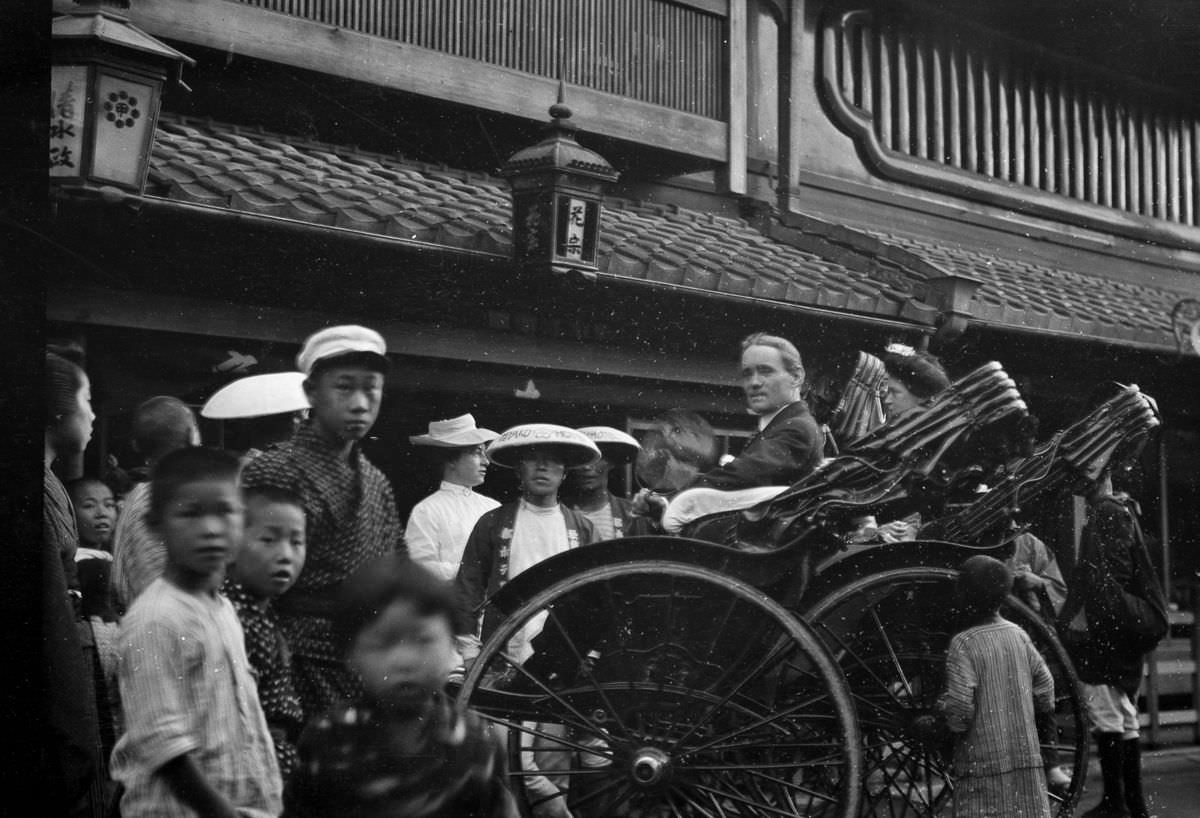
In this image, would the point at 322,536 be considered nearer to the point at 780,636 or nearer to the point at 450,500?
the point at 450,500

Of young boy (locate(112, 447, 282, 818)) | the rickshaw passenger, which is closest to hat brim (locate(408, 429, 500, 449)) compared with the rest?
the rickshaw passenger

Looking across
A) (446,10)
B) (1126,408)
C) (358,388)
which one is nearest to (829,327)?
(1126,408)

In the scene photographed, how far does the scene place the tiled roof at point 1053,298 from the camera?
24.4 ft

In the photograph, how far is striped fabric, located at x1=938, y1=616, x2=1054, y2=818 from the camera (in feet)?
14.7

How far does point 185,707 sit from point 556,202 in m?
3.00

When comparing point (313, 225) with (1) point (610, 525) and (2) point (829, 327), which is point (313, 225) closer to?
(1) point (610, 525)

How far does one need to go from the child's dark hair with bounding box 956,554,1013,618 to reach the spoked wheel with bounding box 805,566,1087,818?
0.07 m

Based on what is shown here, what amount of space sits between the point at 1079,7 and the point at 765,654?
646cm

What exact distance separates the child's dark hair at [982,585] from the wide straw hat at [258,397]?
2.33 meters

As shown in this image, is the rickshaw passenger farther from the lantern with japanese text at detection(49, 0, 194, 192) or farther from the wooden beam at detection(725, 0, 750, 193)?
the wooden beam at detection(725, 0, 750, 193)

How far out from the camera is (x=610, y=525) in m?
5.11

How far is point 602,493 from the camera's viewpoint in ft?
16.8

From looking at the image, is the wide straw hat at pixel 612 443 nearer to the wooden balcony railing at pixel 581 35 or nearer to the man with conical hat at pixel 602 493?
the man with conical hat at pixel 602 493

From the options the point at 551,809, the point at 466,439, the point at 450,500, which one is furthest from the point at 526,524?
the point at 551,809
